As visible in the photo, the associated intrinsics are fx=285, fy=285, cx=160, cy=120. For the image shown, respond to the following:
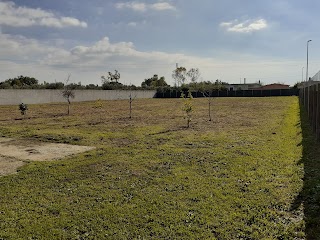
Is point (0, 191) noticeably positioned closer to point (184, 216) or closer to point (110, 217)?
point (110, 217)

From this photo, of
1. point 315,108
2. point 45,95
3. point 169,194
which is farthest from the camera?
point 45,95

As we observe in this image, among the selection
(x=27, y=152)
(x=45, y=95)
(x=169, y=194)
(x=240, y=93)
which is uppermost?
(x=240, y=93)

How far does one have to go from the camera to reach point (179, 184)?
495 centimetres

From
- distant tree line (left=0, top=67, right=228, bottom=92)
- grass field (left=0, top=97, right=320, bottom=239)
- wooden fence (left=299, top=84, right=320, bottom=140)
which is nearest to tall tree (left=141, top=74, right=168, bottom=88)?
distant tree line (left=0, top=67, right=228, bottom=92)

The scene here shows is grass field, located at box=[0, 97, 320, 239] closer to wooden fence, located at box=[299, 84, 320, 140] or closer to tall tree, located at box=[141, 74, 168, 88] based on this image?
wooden fence, located at box=[299, 84, 320, 140]

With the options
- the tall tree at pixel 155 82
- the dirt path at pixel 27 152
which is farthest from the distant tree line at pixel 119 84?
the dirt path at pixel 27 152

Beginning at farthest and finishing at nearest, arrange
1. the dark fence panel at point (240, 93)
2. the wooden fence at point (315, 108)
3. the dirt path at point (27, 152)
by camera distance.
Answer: the dark fence panel at point (240, 93)
the wooden fence at point (315, 108)
the dirt path at point (27, 152)

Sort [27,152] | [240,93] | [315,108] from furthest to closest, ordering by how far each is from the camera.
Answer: [240,93] → [315,108] → [27,152]

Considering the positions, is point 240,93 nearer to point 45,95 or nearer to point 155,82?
point 155,82

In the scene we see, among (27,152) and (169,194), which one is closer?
(169,194)

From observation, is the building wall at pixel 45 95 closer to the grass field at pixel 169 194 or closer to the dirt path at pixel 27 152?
the dirt path at pixel 27 152

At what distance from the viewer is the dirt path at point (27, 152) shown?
6391mm

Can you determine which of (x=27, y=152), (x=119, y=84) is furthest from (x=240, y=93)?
(x=27, y=152)

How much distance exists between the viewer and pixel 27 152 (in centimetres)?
762
